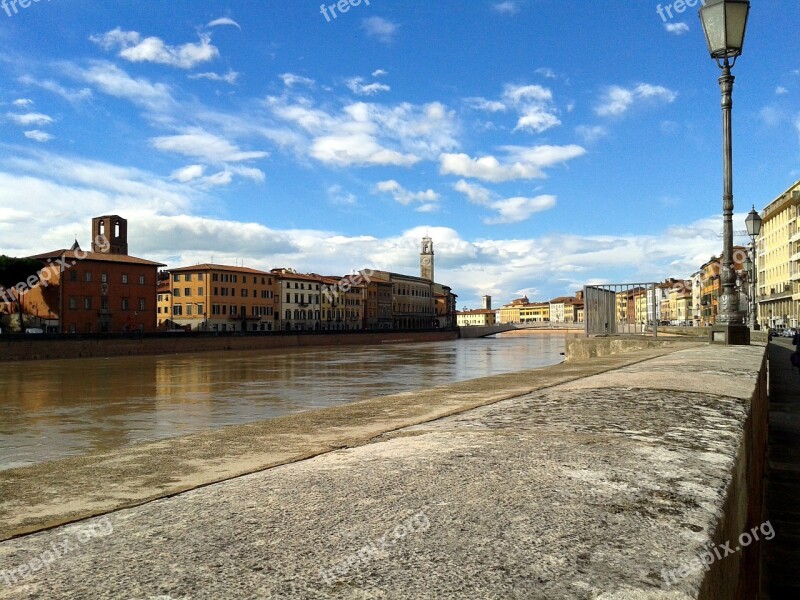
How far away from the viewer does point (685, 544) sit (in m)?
1.54

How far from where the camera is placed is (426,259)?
173250 mm

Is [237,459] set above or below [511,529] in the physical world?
below

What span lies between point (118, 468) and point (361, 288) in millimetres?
125682

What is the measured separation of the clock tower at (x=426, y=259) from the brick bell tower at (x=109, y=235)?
298ft

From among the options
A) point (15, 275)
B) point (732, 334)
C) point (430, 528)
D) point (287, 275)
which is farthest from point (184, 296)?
point (430, 528)

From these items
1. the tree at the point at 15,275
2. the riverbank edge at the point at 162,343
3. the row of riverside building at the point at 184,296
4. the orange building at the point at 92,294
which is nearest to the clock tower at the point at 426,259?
the row of riverside building at the point at 184,296

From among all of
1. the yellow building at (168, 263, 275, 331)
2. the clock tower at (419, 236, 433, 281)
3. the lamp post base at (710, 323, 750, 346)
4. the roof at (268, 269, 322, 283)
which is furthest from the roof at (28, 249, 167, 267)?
the clock tower at (419, 236, 433, 281)

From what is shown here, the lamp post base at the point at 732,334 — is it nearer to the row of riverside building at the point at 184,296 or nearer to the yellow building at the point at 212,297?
the row of riverside building at the point at 184,296

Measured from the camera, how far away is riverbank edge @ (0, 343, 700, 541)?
2451mm

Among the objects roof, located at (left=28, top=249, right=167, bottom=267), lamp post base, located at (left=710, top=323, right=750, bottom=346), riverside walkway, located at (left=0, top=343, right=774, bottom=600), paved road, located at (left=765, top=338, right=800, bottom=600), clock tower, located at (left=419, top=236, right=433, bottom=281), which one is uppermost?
clock tower, located at (left=419, top=236, right=433, bottom=281)

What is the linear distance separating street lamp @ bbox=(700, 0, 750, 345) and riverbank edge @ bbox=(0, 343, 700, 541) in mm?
9046

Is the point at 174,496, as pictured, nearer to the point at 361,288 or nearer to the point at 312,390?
the point at 312,390

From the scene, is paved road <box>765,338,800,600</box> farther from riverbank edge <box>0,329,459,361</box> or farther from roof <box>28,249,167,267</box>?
roof <box>28,249,167,267</box>

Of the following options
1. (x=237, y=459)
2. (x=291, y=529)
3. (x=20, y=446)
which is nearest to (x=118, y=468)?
(x=237, y=459)
